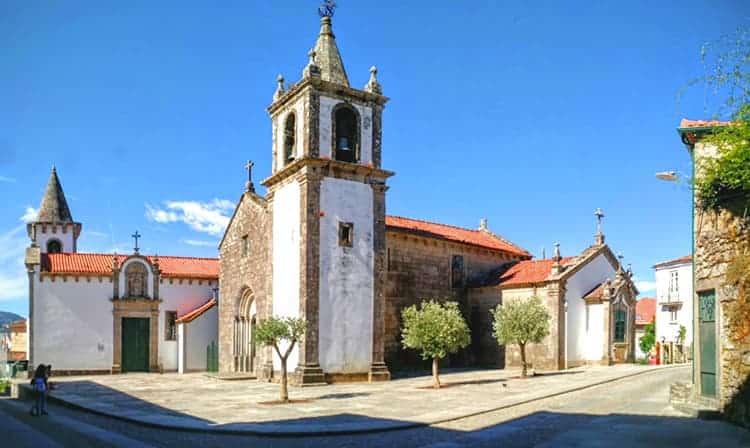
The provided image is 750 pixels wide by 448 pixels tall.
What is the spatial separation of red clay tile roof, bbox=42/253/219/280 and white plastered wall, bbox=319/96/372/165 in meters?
15.3

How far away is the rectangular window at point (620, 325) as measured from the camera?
3281 cm

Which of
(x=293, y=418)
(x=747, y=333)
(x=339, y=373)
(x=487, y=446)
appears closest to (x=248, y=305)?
(x=339, y=373)

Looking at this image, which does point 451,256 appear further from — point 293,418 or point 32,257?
point 32,257

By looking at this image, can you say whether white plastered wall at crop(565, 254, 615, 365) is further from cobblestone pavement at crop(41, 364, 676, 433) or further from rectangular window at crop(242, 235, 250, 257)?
rectangular window at crop(242, 235, 250, 257)

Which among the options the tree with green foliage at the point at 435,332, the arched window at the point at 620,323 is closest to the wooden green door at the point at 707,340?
the tree with green foliage at the point at 435,332

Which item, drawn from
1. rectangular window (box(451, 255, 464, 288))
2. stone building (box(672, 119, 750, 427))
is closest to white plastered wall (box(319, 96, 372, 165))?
rectangular window (box(451, 255, 464, 288))

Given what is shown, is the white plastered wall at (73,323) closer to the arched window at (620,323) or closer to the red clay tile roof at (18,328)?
the red clay tile roof at (18,328)

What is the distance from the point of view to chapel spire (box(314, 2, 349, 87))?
1112 inches

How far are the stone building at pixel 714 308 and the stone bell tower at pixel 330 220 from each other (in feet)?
46.0

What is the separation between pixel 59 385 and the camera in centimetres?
2883

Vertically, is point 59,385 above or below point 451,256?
below

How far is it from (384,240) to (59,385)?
49.4 feet

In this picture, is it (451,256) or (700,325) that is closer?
(700,325)

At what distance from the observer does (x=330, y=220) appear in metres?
26.9
